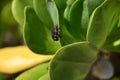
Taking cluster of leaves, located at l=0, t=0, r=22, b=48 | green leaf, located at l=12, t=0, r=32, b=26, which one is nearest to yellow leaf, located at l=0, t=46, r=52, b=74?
green leaf, located at l=12, t=0, r=32, b=26

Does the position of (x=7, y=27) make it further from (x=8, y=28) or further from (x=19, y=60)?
(x=19, y=60)

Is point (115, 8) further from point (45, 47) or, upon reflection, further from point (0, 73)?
point (0, 73)

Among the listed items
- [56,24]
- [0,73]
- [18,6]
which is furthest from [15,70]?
[56,24]

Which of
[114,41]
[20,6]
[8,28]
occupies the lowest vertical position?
[8,28]

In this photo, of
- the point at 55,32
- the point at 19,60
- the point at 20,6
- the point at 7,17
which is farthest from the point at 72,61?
the point at 7,17

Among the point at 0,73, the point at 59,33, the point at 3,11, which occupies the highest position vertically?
the point at 59,33

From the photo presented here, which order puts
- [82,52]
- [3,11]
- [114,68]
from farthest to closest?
[3,11] → [114,68] → [82,52]
